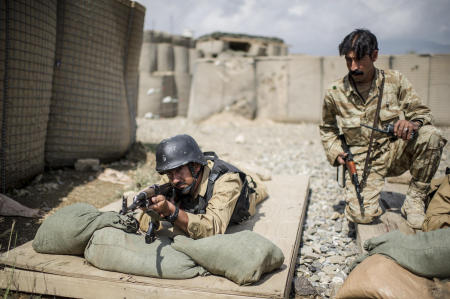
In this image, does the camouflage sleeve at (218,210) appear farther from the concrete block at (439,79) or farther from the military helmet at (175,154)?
the concrete block at (439,79)

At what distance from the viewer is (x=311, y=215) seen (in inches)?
149

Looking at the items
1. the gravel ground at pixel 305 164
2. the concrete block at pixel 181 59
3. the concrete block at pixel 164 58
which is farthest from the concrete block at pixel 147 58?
the gravel ground at pixel 305 164

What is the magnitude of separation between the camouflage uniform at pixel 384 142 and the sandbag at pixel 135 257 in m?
1.72

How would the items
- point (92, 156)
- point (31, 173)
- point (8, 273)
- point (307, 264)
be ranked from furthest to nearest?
point (92, 156) → point (31, 173) → point (307, 264) → point (8, 273)

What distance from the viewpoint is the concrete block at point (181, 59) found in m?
17.0

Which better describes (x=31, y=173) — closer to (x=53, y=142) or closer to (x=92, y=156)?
(x=53, y=142)

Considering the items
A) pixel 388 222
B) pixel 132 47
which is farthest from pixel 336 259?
pixel 132 47

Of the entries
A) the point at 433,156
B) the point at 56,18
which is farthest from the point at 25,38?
the point at 433,156

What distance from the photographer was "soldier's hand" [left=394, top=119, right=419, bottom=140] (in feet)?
9.66

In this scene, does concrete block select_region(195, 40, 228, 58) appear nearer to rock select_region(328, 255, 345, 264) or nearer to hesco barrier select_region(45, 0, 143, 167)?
hesco barrier select_region(45, 0, 143, 167)

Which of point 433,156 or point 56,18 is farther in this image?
point 56,18

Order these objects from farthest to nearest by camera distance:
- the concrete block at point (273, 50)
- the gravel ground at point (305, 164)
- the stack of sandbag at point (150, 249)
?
the concrete block at point (273, 50), the gravel ground at point (305, 164), the stack of sandbag at point (150, 249)

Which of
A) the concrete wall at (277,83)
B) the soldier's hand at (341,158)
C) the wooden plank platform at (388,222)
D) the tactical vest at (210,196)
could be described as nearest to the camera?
the tactical vest at (210,196)

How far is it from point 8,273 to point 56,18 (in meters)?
3.15
